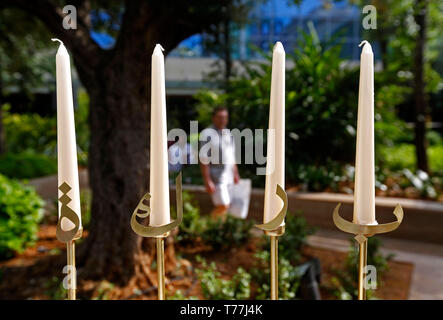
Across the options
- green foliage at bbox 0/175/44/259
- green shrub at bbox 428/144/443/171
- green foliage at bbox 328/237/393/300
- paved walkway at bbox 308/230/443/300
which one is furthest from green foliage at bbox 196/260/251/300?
green shrub at bbox 428/144/443/171

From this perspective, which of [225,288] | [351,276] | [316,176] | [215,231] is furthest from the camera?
[316,176]

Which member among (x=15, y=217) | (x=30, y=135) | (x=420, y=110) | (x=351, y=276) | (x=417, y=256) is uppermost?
(x=420, y=110)

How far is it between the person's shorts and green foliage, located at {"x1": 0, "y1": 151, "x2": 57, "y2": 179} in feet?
19.7

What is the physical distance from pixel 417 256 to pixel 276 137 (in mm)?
4045

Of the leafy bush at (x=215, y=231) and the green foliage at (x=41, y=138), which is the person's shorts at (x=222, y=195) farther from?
the green foliage at (x=41, y=138)

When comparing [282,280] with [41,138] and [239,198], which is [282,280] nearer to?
[239,198]

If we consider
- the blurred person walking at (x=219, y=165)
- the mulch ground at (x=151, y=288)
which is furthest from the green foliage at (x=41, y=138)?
the blurred person walking at (x=219, y=165)

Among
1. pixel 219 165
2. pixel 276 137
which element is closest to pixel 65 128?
pixel 276 137

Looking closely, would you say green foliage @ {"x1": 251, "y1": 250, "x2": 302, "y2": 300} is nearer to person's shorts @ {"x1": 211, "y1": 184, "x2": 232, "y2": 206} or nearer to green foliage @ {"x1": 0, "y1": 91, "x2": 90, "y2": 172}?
person's shorts @ {"x1": 211, "y1": 184, "x2": 232, "y2": 206}

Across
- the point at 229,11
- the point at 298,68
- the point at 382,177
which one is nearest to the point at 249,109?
the point at 298,68

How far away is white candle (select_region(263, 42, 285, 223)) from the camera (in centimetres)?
74

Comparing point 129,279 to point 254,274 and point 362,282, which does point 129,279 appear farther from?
point 362,282

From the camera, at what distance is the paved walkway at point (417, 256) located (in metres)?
3.25

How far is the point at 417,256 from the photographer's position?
4156mm
